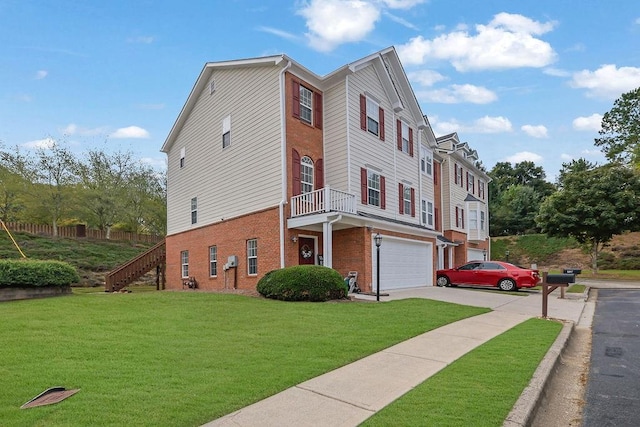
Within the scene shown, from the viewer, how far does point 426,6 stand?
1455cm

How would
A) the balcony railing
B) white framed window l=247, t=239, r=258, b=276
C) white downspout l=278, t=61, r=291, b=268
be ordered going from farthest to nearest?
white framed window l=247, t=239, r=258, b=276 < white downspout l=278, t=61, r=291, b=268 < the balcony railing

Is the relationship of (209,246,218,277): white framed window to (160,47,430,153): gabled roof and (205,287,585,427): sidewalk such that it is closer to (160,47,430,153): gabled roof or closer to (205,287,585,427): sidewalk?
(160,47,430,153): gabled roof

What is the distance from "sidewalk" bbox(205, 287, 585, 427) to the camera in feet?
13.3

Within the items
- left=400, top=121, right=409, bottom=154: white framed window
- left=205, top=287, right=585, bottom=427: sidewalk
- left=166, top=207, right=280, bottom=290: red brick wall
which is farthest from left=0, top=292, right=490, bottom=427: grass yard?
left=400, top=121, right=409, bottom=154: white framed window

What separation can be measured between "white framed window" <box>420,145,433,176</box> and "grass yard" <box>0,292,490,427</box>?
48.5 ft

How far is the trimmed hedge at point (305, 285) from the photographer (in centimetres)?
1240

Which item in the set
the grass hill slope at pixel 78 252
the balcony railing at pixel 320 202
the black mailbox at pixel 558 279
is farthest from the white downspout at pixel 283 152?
the grass hill slope at pixel 78 252

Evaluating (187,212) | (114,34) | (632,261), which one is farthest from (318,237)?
(632,261)

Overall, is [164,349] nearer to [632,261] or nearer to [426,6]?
[426,6]

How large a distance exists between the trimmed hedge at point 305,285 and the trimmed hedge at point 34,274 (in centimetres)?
679

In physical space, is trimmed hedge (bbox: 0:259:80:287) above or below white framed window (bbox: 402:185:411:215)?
below

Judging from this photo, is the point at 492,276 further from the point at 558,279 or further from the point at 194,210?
the point at 194,210

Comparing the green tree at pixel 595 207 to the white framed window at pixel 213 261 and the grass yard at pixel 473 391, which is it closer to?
the white framed window at pixel 213 261

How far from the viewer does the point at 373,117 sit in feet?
62.8
